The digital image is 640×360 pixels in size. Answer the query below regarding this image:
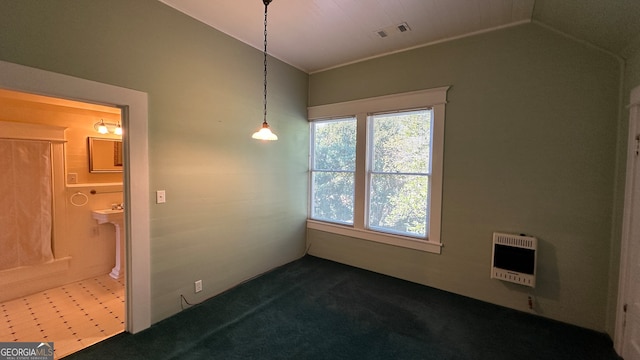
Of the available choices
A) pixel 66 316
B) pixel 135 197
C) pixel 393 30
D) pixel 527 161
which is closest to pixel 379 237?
pixel 527 161

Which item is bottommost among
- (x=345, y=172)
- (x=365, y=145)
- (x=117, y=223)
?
(x=117, y=223)

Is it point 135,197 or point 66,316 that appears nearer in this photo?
point 135,197

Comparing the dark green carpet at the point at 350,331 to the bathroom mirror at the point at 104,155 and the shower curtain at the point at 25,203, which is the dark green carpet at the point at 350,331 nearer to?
the shower curtain at the point at 25,203

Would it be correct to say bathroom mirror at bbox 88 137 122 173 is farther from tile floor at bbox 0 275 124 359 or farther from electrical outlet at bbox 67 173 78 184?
tile floor at bbox 0 275 124 359

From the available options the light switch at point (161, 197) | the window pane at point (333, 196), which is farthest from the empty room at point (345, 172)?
the window pane at point (333, 196)

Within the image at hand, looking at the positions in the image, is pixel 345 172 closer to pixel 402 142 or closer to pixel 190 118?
pixel 402 142

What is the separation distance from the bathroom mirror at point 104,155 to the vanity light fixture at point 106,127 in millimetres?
143

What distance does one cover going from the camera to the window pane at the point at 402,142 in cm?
325

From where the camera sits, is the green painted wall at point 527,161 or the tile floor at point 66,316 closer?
→ the tile floor at point 66,316

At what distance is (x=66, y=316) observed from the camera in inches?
102

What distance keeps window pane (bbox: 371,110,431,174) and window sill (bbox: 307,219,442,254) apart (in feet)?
2.90

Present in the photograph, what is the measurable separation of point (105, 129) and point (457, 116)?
15.1 ft

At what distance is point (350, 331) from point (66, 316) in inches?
112

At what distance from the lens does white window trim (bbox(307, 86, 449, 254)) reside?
10.2 ft
